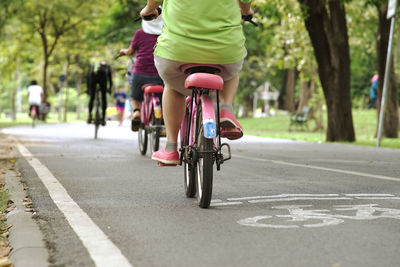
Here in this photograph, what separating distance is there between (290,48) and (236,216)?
25.2 m

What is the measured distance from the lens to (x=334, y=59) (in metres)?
18.0

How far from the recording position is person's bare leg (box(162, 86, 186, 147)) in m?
5.84

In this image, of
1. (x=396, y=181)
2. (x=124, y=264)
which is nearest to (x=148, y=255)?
(x=124, y=264)

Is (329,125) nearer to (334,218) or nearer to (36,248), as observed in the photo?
(334,218)

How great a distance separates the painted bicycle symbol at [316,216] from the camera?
4578 millimetres

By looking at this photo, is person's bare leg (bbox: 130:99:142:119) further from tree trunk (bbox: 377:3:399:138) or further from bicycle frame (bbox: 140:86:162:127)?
tree trunk (bbox: 377:3:399:138)

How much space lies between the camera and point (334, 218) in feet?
15.7

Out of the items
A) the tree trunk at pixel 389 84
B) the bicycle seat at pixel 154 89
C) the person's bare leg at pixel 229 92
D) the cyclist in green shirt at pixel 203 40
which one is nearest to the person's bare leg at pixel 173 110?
the cyclist in green shirt at pixel 203 40

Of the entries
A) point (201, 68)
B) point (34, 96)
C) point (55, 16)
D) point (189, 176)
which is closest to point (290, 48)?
point (34, 96)

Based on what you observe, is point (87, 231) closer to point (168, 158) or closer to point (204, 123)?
point (204, 123)

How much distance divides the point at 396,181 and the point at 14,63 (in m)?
40.9

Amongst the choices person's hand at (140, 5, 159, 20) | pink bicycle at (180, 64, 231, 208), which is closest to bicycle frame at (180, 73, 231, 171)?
pink bicycle at (180, 64, 231, 208)

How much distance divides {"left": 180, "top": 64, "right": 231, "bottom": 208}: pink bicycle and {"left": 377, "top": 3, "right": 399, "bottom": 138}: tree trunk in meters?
15.5

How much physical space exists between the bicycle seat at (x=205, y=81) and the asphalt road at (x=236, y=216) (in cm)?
90
